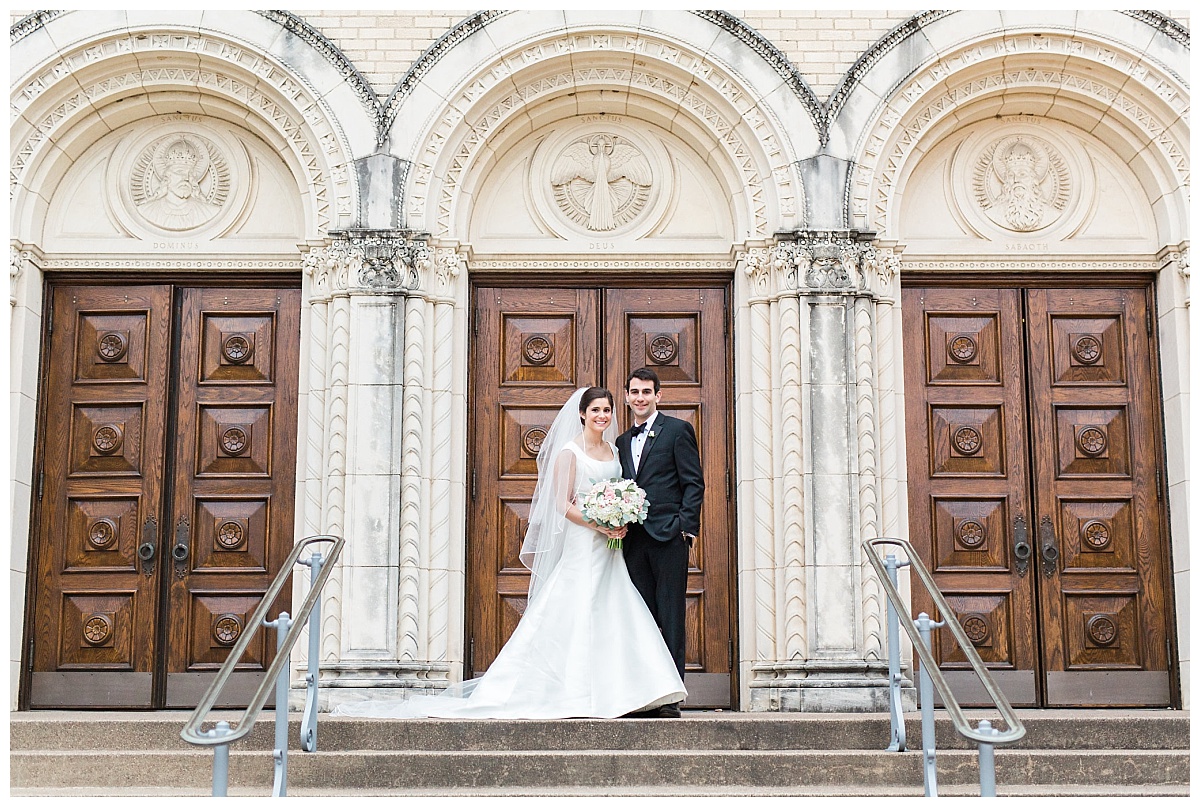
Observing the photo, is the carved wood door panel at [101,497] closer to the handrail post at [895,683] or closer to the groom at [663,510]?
the groom at [663,510]

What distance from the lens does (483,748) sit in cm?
691

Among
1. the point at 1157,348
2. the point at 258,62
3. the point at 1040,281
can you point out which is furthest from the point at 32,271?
the point at 1157,348

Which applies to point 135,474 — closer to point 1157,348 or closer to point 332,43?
point 332,43

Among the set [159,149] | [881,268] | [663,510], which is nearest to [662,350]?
[881,268]

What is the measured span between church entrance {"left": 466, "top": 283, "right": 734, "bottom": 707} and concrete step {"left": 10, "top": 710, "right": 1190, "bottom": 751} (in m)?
1.93

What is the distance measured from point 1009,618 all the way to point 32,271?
7312 mm

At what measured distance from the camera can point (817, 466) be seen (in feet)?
29.2

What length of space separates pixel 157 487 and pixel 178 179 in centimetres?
225

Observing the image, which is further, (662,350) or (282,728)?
(662,350)

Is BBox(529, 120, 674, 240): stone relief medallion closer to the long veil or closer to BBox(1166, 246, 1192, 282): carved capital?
the long veil

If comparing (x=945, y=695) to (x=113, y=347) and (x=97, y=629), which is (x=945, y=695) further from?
(x=113, y=347)

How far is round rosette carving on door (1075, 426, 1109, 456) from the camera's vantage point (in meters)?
9.48

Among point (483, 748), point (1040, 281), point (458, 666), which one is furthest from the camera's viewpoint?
point (1040, 281)

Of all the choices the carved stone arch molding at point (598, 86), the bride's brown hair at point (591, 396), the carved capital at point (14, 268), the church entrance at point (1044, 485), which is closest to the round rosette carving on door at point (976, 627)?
the church entrance at point (1044, 485)
